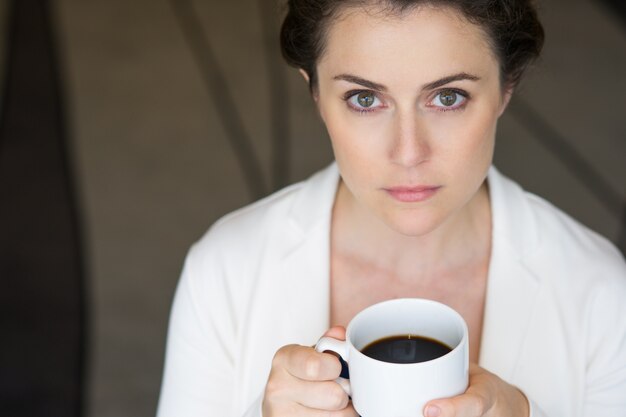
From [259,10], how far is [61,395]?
7.17 ft

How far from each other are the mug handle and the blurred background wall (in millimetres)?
1558

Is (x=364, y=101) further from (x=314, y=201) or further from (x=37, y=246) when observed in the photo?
(x=37, y=246)

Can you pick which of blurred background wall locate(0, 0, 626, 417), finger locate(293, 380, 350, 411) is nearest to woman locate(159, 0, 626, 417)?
finger locate(293, 380, 350, 411)

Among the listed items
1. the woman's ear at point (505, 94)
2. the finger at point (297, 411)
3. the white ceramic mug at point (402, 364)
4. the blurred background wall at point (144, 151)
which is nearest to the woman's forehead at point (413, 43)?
the woman's ear at point (505, 94)

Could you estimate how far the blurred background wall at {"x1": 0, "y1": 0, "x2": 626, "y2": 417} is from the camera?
2.75m

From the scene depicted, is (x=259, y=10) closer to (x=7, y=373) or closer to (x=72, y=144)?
(x=72, y=144)

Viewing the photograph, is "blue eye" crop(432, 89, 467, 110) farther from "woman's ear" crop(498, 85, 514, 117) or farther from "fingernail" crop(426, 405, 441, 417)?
"fingernail" crop(426, 405, 441, 417)

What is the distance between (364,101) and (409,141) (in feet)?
0.29

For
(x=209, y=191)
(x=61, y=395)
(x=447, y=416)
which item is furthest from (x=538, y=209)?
(x=209, y=191)

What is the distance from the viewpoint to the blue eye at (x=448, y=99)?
1.29 m

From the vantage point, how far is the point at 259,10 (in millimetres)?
4234

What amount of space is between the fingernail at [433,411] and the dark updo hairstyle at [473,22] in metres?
0.53

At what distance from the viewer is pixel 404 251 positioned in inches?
63.5

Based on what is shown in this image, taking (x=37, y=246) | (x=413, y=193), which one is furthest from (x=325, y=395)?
(x=37, y=246)
